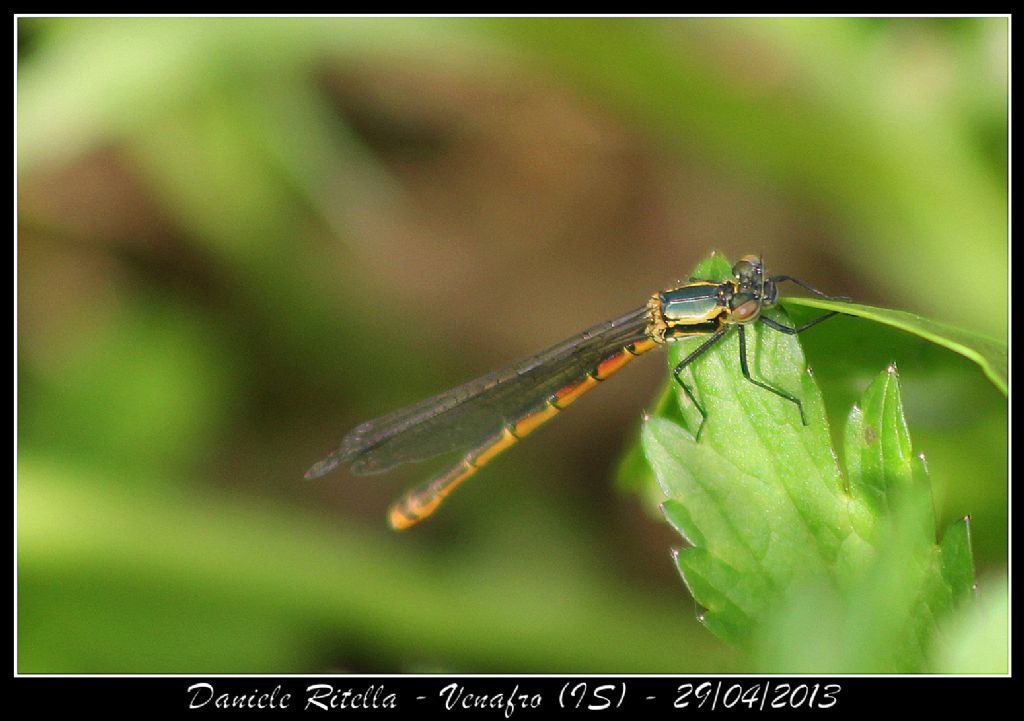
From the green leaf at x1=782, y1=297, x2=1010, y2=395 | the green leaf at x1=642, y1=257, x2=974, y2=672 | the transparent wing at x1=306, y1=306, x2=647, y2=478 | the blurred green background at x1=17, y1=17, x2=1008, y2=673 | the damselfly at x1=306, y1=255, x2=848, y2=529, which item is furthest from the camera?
the blurred green background at x1=17, y1=17, x2=1008, y2=673

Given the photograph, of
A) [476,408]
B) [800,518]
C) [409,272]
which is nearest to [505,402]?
[476,408]

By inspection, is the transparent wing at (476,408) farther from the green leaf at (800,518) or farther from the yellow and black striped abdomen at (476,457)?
the green leaf at (800,518)

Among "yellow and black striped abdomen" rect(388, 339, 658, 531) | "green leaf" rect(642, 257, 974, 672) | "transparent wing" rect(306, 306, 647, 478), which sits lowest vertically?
"green leaf" rect(642, 257, 974, 672)

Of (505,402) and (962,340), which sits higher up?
(505,402)

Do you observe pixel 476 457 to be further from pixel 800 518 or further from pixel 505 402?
pixel 800 518

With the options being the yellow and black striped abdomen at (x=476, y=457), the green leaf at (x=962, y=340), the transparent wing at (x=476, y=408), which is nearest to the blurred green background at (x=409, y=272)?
the yellow and black striped abdomen at (x=476, y=457)

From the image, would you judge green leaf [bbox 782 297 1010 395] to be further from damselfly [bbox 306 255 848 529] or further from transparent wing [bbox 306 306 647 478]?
transparent wing [bbox 306 306 647 478]

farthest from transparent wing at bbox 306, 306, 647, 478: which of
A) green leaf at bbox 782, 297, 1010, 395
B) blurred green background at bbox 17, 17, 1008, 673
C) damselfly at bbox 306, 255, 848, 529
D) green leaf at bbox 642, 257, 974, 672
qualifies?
green leaf at bbox 782, 297, 1010, 395
